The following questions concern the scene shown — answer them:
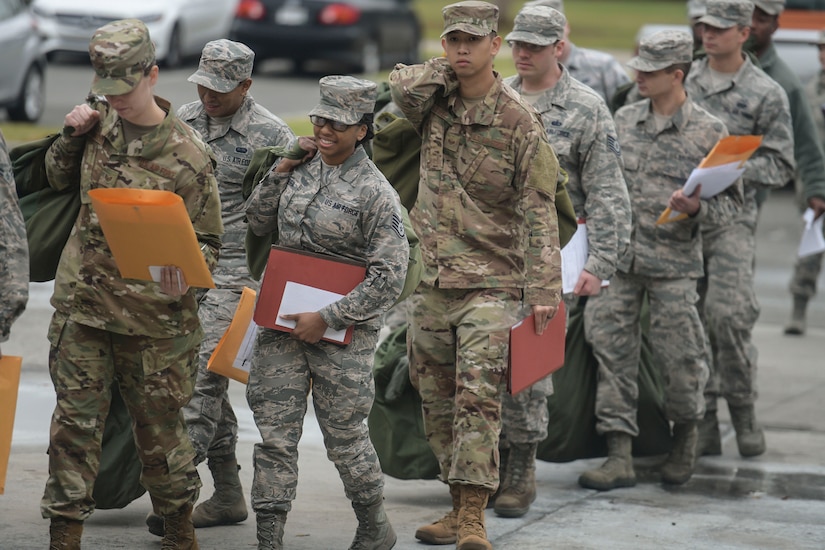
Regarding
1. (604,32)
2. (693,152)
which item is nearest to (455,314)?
(693,152)

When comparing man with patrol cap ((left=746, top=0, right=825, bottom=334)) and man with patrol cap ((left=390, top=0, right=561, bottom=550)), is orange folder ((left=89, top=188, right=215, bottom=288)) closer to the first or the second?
man with patrol cap ((left=390, top=0, right=561, bottom=550))

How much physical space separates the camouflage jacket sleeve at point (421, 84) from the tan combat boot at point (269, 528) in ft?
5.57

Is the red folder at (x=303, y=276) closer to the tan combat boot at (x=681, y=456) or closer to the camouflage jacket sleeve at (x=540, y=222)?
the camouflage jacket sleeve at (x=540, y=222)

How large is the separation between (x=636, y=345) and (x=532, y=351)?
153 centimetres

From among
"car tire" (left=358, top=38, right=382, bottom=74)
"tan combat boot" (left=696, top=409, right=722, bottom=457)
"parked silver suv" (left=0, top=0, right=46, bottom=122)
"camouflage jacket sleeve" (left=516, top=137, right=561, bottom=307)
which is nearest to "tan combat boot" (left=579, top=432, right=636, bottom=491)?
"tan combat boot" (left=696, top=409, right=722, bottom=457)

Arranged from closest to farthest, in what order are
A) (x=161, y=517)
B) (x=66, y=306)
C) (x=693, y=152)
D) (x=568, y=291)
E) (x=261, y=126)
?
(x=66, y=306)
(x=161, y=517)
(x=261, y=126)
(x=568, y=291)
(x=693, y=152)

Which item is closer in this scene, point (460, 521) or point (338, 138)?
point (338, 138)

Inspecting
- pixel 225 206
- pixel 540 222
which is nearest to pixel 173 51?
pixel 225 206

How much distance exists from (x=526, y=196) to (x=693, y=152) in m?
1.76

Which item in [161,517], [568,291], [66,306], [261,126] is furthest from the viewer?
[568,291]

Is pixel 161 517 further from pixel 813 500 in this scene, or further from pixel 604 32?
pixel 604 32

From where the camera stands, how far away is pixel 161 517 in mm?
5945

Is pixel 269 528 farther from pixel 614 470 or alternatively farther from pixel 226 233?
pixel 614 470

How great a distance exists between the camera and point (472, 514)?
19.9 ft
